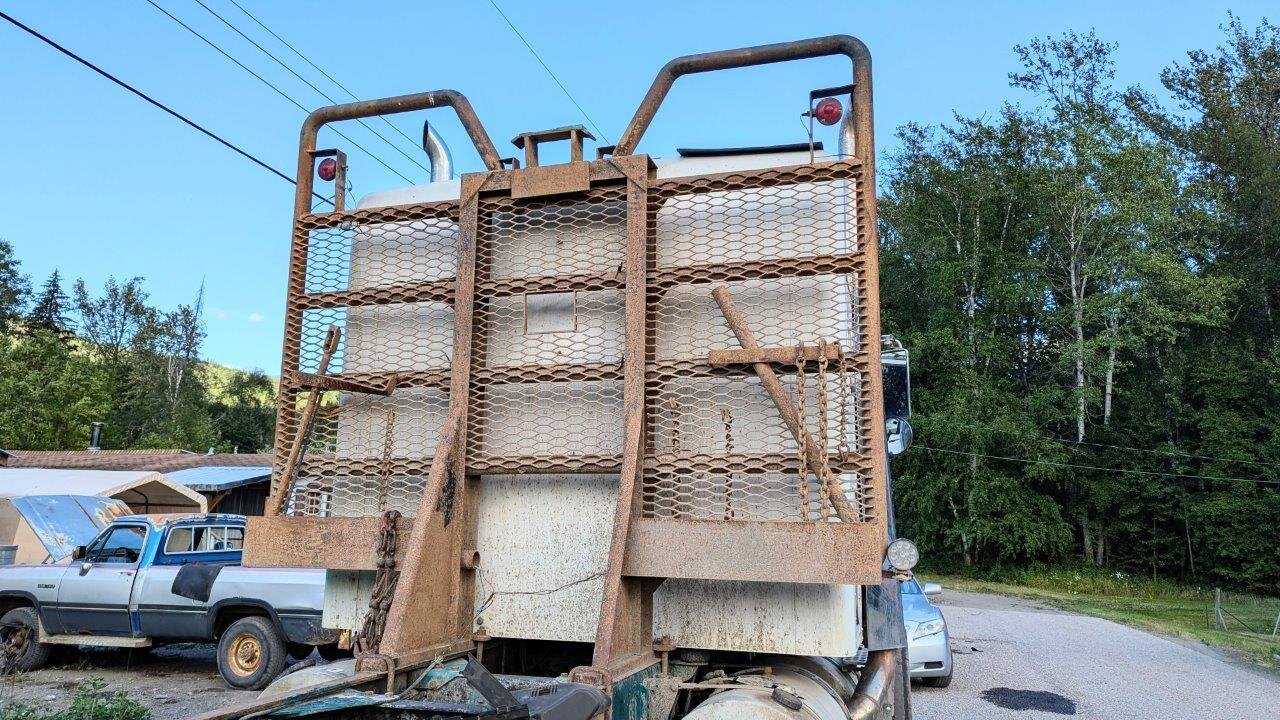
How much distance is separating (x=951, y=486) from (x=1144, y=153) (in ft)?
49.5

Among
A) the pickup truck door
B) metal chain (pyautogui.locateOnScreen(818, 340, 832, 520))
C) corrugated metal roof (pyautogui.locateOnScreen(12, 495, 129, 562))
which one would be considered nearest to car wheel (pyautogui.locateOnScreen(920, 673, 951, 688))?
metal chain (pyautogui.locateOnScreen(818, 340, 832, 520))

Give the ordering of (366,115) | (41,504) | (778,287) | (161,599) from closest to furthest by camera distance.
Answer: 1. (778,287)
2. (366,115)
3. (161,599)
4. (41,504)

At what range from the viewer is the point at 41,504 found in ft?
48.9

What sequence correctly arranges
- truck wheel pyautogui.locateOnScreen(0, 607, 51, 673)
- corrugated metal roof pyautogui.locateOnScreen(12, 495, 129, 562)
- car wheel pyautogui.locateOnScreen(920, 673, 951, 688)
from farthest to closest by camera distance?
1. corrugated metal roof pyautogui.locateOnScreen(12, 495, 129, 562)
2. truck wheel pyautogui.locateOnScreen(0, 607, 51, 673)
3. car wheel pyautogui.locateOnScreen(920, 673, 951, 688)

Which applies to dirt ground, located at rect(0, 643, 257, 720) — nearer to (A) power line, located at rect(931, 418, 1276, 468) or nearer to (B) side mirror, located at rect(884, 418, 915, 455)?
(B) side mirror, located at rect(884, 418, 915, 455)

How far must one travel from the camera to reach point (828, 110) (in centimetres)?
382

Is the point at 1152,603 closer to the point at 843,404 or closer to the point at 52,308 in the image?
the point at 843,404

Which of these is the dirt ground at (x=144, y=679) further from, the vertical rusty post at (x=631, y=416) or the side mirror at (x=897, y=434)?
the vertical rusty post at (x=631, y=416)

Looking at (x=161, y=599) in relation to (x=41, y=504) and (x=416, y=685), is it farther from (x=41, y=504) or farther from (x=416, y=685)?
(x=416, y=685)

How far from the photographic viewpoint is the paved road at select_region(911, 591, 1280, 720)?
9.41m

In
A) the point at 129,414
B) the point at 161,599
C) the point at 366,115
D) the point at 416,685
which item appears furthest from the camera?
the point at 129,414

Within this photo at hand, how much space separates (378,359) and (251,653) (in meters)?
7.43

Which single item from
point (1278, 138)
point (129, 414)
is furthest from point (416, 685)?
point (129, 414)

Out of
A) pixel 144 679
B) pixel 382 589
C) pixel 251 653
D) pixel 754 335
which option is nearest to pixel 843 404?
pixel 754 335
